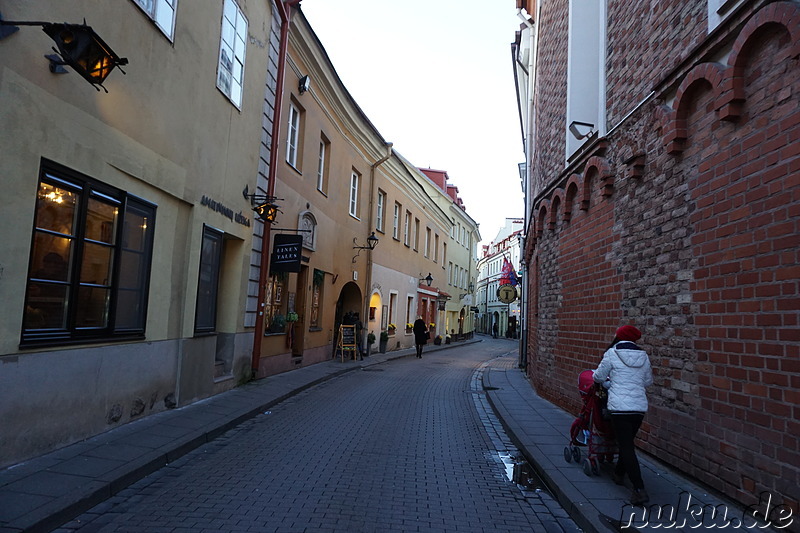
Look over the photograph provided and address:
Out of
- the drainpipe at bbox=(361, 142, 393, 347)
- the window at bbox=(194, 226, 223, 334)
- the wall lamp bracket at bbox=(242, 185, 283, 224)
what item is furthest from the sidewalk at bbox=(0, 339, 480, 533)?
the drainpipe at bbox=(361, 142, 393, 347)

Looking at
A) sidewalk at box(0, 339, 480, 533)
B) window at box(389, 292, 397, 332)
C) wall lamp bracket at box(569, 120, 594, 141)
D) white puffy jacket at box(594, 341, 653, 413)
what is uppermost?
wall lamp bracket at box(569, 120, 594, 141)

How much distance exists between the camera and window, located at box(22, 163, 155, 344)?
542 centimetres

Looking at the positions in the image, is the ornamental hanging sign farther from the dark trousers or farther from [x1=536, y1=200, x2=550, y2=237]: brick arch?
the dark trousers

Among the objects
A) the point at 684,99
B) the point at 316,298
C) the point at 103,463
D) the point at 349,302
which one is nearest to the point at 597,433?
the point at 684,99

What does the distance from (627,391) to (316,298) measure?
1186 centimetres

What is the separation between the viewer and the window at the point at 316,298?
1540cm

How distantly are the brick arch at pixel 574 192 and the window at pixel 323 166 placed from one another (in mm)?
8248

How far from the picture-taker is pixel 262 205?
34.8 ft

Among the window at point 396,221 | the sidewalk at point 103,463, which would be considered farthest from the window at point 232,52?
the window at point 396,221

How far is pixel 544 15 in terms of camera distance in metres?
13.5

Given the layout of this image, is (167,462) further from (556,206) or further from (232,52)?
(556,206)

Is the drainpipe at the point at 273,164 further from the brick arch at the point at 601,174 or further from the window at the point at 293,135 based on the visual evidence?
the brick arch at the point at 601,174

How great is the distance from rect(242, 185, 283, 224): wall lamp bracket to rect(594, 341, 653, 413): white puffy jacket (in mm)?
7325

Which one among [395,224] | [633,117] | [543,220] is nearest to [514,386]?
[543,220]
